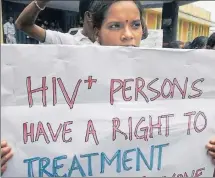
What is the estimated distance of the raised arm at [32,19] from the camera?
1.75 metres

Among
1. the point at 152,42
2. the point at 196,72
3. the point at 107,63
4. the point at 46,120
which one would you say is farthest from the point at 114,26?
the point at 152,42

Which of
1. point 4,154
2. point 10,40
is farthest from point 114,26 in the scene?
point 10,40

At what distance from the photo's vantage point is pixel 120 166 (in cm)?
130

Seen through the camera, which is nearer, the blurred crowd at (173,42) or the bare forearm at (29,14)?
the bare forearm at (29,14)

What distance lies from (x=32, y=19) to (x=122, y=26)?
1.84ft

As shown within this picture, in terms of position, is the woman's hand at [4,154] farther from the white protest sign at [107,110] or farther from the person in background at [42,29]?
the person in background at [42,29]

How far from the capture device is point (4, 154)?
117cm

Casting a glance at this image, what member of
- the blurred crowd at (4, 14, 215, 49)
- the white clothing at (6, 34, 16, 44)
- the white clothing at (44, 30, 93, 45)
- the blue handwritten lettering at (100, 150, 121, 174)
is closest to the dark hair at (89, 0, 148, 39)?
the white clothing at (44, 30, 93, 45)

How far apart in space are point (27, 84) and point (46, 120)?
13 centimetres

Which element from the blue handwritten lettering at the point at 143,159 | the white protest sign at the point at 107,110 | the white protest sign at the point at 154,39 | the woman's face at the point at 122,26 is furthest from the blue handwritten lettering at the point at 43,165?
the white protest sign at the point at 154,39

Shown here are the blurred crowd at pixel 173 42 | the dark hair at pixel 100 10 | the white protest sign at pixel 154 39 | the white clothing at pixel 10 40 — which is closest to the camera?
the dark hair at pixel 100 10

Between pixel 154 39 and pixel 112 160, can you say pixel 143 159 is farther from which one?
pixel 154 39

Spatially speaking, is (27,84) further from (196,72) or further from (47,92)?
(196,72)

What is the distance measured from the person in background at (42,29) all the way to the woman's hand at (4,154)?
0.71 meters
